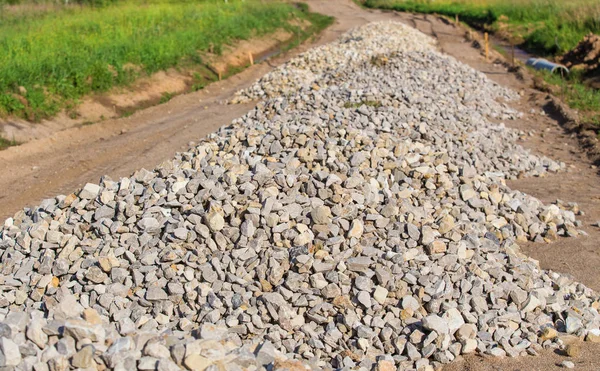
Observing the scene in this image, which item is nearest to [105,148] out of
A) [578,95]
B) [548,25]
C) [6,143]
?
[6,143]

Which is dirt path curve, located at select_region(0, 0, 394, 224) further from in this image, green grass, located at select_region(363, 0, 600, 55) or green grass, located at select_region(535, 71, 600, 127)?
green grass, located at select_region(363, 0, 600, 55)

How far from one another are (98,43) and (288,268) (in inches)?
567

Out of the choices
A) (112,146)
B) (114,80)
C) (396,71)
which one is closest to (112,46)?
(114,80)

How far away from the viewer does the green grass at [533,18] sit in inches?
928

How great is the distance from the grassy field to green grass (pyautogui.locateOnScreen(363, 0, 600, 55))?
10261mm

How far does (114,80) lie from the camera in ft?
51.6

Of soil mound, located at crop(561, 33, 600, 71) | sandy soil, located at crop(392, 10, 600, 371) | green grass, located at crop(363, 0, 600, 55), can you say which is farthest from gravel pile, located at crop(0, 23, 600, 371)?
green grass, located at crop(363, 0, 600, 55)

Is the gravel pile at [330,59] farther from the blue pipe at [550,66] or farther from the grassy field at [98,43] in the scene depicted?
Answer: the blue pipe at [550,66]

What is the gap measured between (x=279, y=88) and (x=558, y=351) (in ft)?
39.0

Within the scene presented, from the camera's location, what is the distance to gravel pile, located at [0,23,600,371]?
4.64 m

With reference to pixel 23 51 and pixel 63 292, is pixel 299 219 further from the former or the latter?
pixel 23 51

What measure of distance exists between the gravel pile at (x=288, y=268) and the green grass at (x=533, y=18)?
17671mm

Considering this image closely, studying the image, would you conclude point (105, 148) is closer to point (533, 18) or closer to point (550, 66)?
point (550, 66)

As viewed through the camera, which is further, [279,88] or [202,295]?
[279,88]
